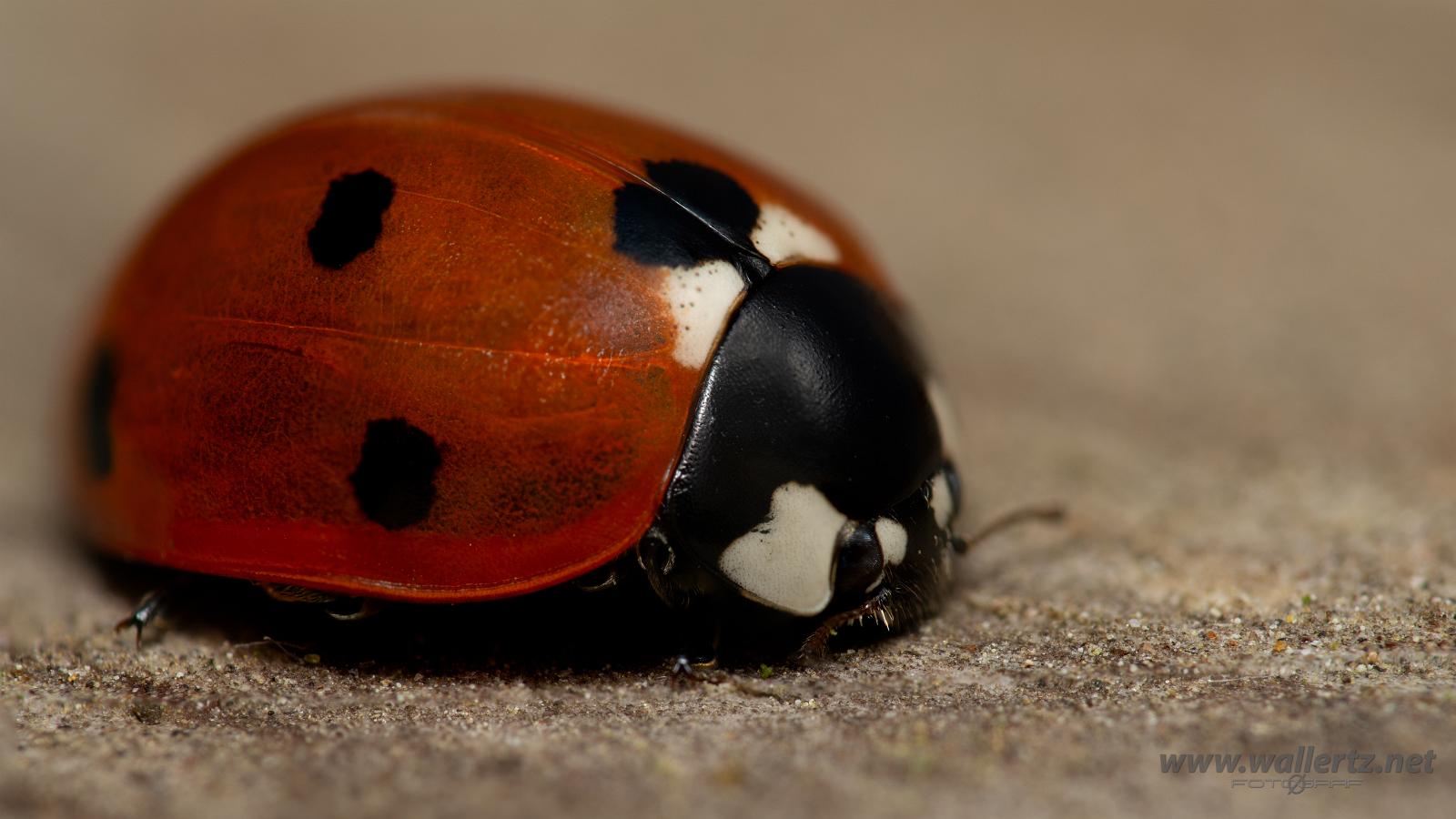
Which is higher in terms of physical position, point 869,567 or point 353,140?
point 353,140

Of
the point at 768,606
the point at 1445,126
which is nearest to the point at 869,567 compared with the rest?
the point at 768,606

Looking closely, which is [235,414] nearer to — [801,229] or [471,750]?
[471,750]

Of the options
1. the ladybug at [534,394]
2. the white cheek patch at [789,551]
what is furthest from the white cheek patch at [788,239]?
the white cheek patch at [789,551]

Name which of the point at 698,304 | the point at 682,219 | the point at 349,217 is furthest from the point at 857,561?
the point at 349,217

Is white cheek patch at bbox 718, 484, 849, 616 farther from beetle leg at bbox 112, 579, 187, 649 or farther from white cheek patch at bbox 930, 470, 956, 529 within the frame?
beetle leg at bbox 112, 579, 187, 649

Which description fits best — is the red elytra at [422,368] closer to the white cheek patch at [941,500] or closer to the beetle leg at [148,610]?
the beetle leg at [148,610]

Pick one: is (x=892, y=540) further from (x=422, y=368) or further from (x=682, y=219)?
(x=422, y=368)

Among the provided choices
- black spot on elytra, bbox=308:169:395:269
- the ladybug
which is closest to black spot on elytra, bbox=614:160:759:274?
the ladybug
